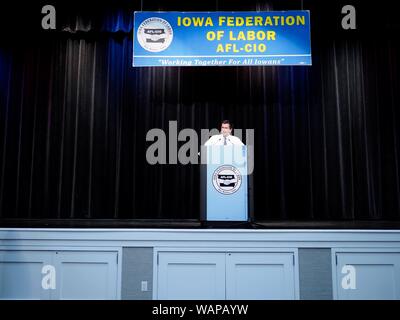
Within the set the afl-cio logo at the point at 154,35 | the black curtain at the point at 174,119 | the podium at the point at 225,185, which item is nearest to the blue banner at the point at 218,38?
the afl-cio logo at the point at 154,35

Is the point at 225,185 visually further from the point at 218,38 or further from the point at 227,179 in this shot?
the point at 218,38

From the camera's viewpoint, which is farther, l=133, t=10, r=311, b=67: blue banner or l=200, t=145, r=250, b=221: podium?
l=133, t=10, r=311, b=67: blue banner

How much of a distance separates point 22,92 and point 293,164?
12.8 feet

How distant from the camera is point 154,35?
3.97 meters

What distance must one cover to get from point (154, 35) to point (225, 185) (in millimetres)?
1989

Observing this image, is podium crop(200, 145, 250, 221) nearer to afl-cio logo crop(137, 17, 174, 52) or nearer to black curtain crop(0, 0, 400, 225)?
afl-cio logo crop(137, 17, 174, 52)

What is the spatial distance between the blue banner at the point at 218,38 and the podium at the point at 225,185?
4.62 ft

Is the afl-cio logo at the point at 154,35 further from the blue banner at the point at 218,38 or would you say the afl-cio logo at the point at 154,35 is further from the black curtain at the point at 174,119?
the black curtain at the point at 174,119

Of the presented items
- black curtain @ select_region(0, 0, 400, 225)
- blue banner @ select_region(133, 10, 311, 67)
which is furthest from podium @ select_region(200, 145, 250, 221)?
black curtain @ select_region(0, 0, 400, 225)

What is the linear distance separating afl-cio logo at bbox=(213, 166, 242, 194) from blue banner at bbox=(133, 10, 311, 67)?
150 cm

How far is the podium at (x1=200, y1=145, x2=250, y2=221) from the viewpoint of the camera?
9.17 feet

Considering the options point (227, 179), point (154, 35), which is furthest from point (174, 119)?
point (227, 179)

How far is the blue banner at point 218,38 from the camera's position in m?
3.92
